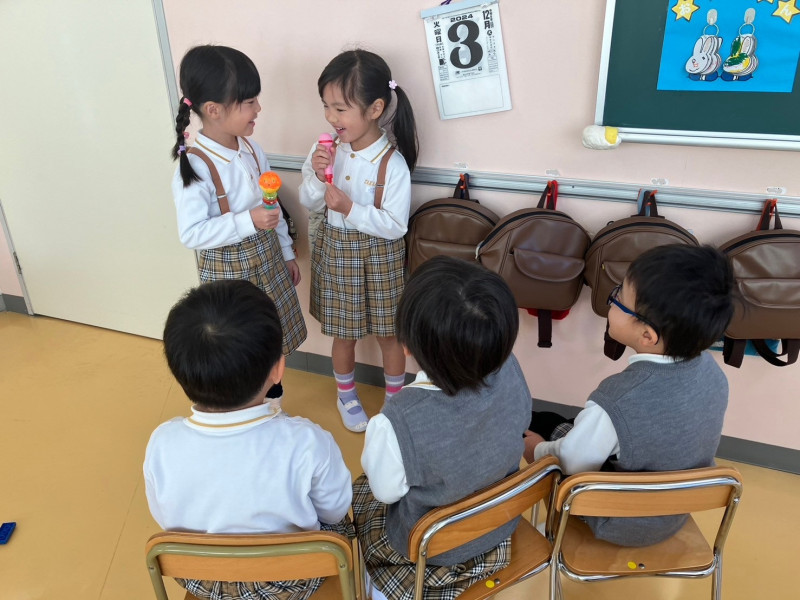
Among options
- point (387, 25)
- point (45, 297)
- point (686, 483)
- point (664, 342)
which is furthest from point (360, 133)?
point (45, 297)

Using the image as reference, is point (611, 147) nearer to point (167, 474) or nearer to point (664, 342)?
point (664, 342)

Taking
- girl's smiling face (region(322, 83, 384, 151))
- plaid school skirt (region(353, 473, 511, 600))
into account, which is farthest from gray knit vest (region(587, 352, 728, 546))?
girl's smiling face (region(322, 83, 384, 151))

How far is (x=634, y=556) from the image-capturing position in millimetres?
1247

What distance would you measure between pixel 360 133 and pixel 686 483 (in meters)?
1.33

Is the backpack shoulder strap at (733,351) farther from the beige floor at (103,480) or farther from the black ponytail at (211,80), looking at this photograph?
the black ponytail at (211,80)

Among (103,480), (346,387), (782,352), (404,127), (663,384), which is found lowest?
(103,480)

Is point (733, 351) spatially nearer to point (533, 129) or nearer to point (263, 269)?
point (533, 129)

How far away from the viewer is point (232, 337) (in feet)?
3.32

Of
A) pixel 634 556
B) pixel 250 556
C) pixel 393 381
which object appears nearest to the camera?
pixel 250 556

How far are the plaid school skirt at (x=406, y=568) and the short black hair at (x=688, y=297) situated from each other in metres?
0.55

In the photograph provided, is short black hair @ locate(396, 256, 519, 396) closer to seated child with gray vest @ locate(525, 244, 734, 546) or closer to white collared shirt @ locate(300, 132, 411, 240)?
seated child with gray vest @ locate(525, 244, 734, 546)

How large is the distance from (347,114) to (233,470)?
3.79 ft

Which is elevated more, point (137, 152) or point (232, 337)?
point (137, 152)

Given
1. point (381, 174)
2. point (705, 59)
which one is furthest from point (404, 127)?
point (705, 59)
